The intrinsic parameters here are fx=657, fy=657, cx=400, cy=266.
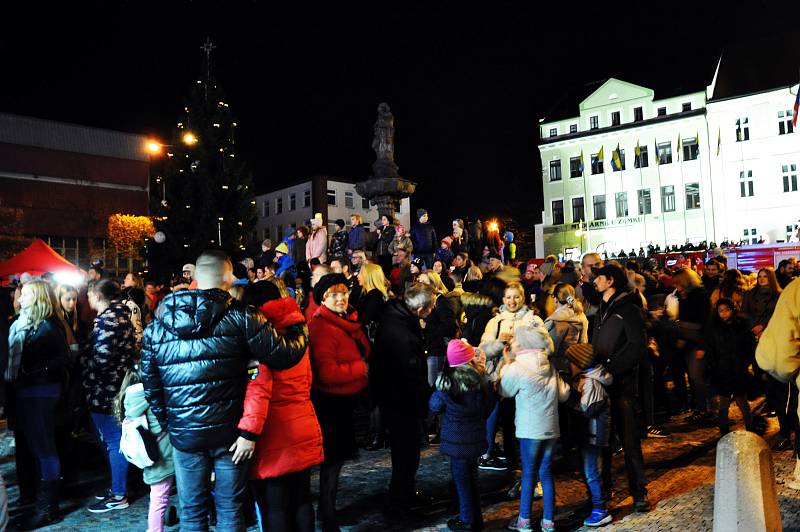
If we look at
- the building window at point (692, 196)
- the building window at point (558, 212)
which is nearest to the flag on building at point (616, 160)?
the building window at point (692, 196)

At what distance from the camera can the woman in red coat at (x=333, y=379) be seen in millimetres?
5461

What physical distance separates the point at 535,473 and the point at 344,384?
5.96ft

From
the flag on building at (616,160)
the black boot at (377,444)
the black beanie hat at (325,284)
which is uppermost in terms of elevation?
the flag on building at (616,160)

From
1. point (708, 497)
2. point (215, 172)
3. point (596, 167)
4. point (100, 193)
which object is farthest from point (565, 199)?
point (708, 497)

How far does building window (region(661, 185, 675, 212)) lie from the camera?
159 ft

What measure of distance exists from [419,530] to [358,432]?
3982 millimetres

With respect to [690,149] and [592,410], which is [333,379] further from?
[690,149]

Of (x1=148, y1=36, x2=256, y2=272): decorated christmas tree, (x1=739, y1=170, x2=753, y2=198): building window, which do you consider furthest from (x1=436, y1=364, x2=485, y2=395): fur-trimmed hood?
(x1=739, y1=170, x2=753, y2=198): building window

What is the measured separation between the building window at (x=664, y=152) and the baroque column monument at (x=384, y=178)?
116 feet

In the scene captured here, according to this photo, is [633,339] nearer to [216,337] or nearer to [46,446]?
[216,337]

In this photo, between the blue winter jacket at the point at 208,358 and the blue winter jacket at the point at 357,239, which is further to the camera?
the blue winter jacket at the point at 357,239

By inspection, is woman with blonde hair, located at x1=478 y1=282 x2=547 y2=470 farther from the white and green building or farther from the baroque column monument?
the white and green building

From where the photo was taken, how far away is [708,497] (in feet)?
20.7

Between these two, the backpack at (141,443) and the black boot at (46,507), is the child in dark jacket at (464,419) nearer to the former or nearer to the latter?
the backpack at (141,443)
